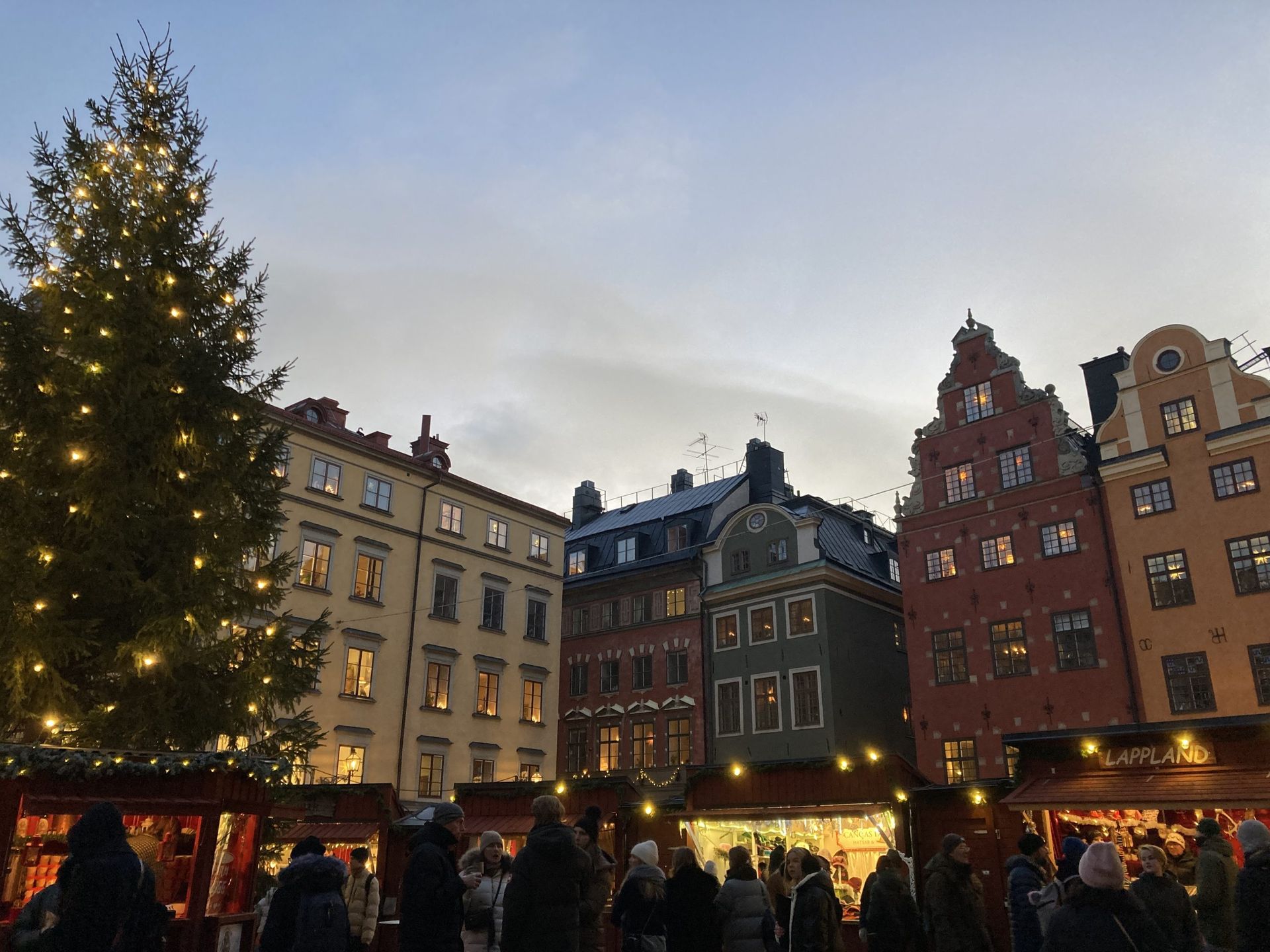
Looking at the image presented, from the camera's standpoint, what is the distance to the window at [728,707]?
1484 inches

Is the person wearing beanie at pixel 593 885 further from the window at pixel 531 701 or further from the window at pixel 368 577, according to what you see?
the window at pixel 531 701

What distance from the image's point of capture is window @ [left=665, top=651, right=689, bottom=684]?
39.9 metres

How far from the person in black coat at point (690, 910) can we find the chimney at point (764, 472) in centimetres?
3507

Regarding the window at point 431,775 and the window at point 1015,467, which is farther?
the window at point 431,775

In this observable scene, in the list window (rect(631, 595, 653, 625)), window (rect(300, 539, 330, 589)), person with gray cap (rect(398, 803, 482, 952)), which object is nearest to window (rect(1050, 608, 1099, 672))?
window (rect(631, 595, 653, 625))

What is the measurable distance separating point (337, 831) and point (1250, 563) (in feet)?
86.7

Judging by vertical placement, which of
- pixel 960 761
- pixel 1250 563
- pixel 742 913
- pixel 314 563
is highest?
pixel 314 563

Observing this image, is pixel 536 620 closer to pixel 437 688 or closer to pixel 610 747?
pixel 437 688

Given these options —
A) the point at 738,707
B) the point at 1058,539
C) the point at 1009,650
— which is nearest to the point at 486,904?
the point at 1009,650

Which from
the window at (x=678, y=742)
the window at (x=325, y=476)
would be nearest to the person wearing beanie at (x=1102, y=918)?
the window at (x=325, y=476)

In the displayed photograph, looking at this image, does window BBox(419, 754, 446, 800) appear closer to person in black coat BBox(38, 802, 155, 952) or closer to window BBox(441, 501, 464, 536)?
window BBox(441, 501, 464, 536)

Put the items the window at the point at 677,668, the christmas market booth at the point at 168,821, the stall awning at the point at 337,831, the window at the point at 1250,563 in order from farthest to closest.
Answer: the window at the point at 677,668 < the stall awning at the point at 337,831 < the window at the point at 1250,563 < the christmas market booth at the point at 168,821

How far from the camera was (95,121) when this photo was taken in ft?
54.1

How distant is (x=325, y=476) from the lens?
34.8m
